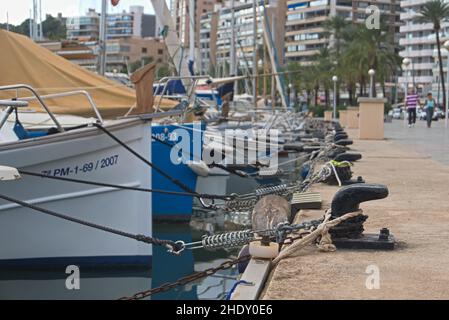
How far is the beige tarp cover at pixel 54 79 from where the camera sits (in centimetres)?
1065

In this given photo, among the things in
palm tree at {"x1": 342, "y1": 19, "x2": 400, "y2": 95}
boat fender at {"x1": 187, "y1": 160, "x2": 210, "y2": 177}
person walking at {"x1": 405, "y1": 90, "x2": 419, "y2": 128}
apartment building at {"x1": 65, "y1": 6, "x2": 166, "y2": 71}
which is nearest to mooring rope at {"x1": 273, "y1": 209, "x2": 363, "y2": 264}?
boat fender at {"x1": 187, "y1": 160, "x2": 210, "y2": 177}

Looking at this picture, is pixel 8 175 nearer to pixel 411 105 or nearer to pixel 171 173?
pixel 171 173

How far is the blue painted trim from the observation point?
8531 millimetres

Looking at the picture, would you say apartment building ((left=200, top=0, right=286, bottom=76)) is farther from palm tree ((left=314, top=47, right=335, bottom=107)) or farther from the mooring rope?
the mooring rope

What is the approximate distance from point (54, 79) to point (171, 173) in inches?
98.1

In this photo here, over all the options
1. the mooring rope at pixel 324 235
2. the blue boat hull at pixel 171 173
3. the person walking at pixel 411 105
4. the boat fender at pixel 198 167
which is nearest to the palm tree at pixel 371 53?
the person walking at pixel 411 105

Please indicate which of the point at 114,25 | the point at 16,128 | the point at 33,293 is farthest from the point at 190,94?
the point at 114,25

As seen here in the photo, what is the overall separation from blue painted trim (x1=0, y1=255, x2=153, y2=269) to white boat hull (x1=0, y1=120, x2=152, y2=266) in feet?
0.04

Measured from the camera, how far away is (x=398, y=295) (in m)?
4.79

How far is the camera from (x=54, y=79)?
11.1 metres

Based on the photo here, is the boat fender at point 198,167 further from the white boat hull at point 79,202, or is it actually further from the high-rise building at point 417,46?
the high-rise building at point 417,46

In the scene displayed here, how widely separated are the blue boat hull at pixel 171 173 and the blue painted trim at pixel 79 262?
322 centimetres

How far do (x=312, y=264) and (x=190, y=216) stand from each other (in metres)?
6.87
